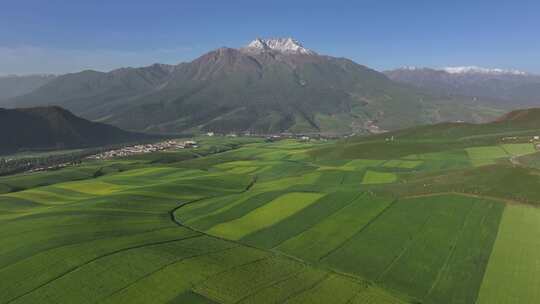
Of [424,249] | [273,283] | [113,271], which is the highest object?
[113,271]

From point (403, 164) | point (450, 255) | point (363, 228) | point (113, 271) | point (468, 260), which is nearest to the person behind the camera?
point (113, 271)

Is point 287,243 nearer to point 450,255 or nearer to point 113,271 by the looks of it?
point 450,255

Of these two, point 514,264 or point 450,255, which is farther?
point 450,255

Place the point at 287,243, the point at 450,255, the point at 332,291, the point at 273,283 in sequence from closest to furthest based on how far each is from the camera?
the point at 332,291
the point at 273,283
the point at 450,255
the point at 287,243

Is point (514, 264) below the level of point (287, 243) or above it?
below

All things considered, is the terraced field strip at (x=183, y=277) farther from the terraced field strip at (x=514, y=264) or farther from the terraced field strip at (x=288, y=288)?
the terraced field strip at (x=514, y=264)

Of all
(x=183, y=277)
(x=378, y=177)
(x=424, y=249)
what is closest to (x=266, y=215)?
(x=424, y=249)

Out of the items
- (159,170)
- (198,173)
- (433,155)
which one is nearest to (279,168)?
(198,173)

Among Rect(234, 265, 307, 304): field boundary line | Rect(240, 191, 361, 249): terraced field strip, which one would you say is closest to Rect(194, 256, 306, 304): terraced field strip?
Rect(234, 265, 307, 304): field boundary line

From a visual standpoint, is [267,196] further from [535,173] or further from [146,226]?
[535,173]
